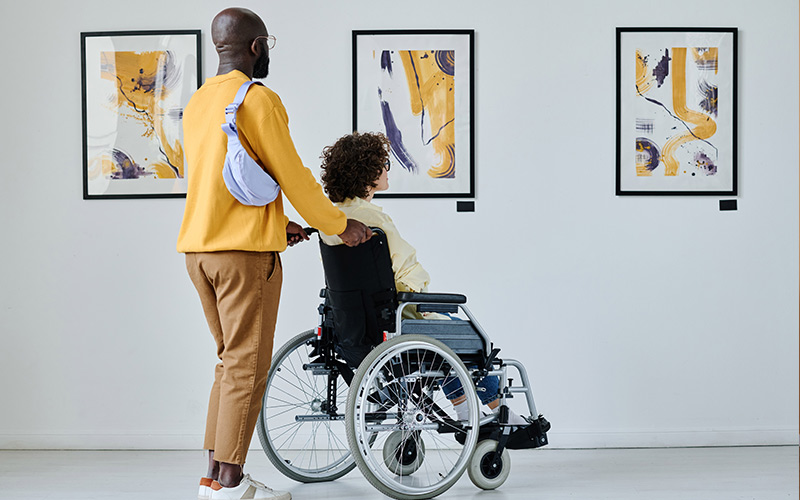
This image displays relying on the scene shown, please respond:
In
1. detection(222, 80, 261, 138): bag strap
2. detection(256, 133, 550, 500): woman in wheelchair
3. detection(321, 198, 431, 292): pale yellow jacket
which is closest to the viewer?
detection(222, 80, 261, 138): bag strap

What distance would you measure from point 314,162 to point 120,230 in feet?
2.71

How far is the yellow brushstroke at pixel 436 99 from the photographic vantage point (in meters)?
3.02

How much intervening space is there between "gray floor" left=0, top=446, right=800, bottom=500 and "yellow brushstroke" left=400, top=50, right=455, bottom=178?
1.21 metres

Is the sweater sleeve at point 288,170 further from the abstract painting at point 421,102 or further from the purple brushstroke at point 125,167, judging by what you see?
the purple brushstroke at point 125,167

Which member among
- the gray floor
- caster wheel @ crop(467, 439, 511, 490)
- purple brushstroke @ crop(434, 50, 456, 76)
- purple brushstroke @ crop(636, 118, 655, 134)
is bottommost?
the gray floor

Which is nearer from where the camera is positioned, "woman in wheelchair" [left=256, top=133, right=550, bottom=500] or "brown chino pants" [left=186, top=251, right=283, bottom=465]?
"brown chino pants" [left=186, top=251, right=283, bottom=465]

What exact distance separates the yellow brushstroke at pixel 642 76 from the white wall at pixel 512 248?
0.10m

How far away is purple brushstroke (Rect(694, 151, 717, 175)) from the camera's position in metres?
3.04

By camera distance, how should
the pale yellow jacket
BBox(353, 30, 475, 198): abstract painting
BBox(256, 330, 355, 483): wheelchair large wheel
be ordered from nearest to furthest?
the pale yellow jacket
BBox(256, 330, 355, 483): wheelchair large wheel
BBox(353, 30, 475, 198): abstract painting

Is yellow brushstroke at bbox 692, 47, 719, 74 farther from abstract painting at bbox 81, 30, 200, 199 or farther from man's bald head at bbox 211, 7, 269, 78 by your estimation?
abstract painting at bbox 81, 30, 200, 199

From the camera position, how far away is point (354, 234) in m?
2.11

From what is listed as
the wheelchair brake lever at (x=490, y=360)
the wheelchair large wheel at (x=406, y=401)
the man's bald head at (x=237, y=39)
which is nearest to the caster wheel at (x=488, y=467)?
the wheelchair large wheel at (x=406, y=401)

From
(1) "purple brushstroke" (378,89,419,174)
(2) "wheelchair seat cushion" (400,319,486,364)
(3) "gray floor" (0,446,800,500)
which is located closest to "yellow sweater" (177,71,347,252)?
(2) "wheelchair seat cushion" (400,319,486,364)

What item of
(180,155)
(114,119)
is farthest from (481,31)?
(114,119)
